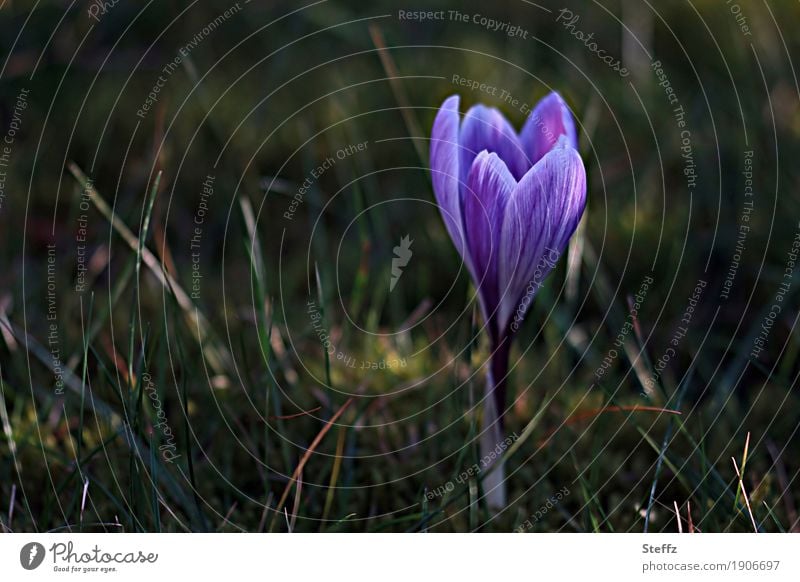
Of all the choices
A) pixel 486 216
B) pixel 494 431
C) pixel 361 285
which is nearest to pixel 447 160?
pixel 486 216

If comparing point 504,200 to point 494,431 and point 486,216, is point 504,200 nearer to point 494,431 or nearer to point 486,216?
point 486,216

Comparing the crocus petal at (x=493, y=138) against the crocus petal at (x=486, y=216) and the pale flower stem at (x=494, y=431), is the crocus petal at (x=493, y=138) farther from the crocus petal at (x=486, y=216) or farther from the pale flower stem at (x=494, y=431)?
the pale flower stem at (x=494, y=431)

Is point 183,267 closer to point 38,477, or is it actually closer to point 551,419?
point 38,477

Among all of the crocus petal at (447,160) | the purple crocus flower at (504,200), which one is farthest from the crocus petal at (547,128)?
the crocus petal at (447,160)

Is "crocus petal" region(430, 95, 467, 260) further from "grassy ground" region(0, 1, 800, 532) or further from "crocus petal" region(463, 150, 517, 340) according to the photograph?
"grassy ground" region(0, 1, 800, 532)

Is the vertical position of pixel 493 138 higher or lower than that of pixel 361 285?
higher

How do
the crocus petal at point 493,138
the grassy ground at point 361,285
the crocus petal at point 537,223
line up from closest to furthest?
1. the crocus petal at point 537,223
2. the crocus petal at point 493,138
3. the grassy ground at point 361,285
